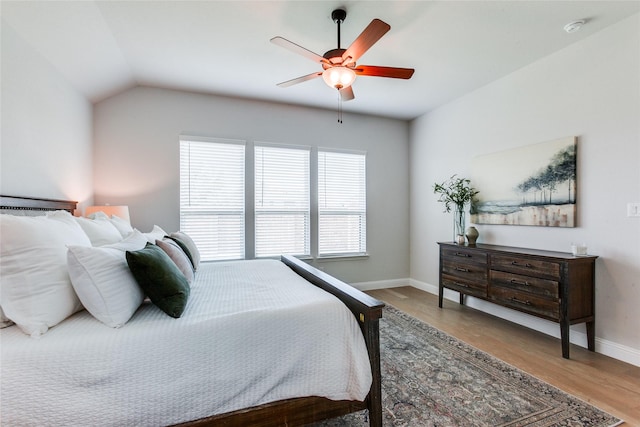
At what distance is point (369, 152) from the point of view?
4734mm

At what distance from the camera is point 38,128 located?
234cm

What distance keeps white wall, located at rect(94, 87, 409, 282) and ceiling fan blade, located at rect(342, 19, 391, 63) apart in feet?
7.27

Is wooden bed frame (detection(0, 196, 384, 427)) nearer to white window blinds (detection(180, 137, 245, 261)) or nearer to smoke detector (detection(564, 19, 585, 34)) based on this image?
white window blinds (detection(180, 137, 245, 261))

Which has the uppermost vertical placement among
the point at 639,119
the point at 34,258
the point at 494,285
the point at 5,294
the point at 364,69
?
the point at 364,69

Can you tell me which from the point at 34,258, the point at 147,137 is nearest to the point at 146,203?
the point at 147,137

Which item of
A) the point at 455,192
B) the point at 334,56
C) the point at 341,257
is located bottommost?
the point at 341,257

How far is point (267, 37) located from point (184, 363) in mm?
2597

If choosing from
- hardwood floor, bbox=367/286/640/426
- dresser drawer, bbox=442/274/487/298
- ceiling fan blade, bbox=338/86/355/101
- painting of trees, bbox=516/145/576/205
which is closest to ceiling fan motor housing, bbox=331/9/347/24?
ceiling fan blade, bbox=338/86/355/101

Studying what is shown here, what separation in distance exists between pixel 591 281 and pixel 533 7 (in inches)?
91.9

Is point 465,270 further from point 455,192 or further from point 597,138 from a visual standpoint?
point 597,138

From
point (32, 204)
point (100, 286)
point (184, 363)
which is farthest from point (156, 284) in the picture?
point (32, 204)

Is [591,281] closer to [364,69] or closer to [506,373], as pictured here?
[506,373]

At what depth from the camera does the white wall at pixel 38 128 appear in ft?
6.59

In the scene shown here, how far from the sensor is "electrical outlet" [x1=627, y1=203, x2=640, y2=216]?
237cm
